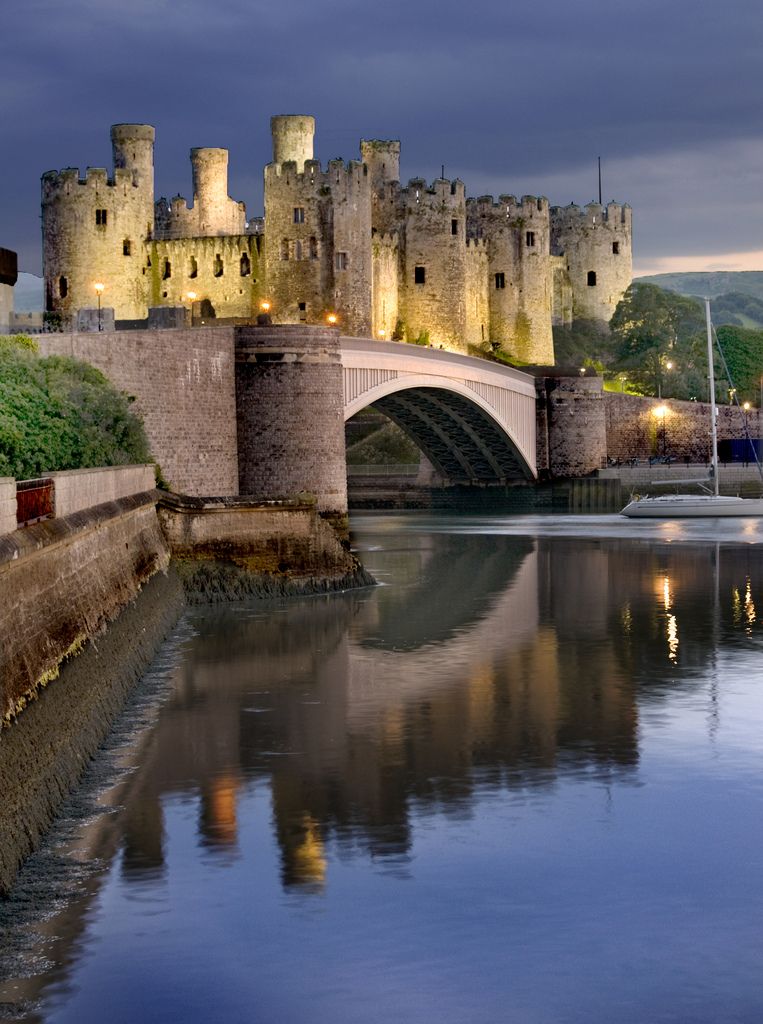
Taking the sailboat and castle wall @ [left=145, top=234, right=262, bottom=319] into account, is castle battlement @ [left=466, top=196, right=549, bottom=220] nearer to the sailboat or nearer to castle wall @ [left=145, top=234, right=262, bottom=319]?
castle wall @ [left=145, top=234, right=262, bottom=319]

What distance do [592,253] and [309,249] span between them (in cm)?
2691

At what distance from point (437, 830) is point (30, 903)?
9.12ft

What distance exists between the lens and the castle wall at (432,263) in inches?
2416

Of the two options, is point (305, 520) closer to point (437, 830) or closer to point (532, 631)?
point (532, 631)

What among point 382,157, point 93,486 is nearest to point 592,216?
point 382,157

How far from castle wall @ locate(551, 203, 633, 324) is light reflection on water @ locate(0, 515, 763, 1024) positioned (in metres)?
59.5

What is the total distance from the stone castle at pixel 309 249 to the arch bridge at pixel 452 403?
551 cm

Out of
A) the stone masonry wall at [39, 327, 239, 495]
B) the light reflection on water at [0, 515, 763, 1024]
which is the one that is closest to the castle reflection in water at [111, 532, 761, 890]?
the light reflection on water at [0, 515, 763, 1024]

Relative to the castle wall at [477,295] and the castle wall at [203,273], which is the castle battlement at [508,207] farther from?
the castle wall at [203,273]

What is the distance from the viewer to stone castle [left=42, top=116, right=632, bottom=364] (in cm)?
5419

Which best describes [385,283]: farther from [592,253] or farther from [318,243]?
[592,253]

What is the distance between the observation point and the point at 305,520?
24.6 meters

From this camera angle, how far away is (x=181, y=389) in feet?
95.7

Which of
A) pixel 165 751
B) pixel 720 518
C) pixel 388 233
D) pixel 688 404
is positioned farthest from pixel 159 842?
pixel 688 404
